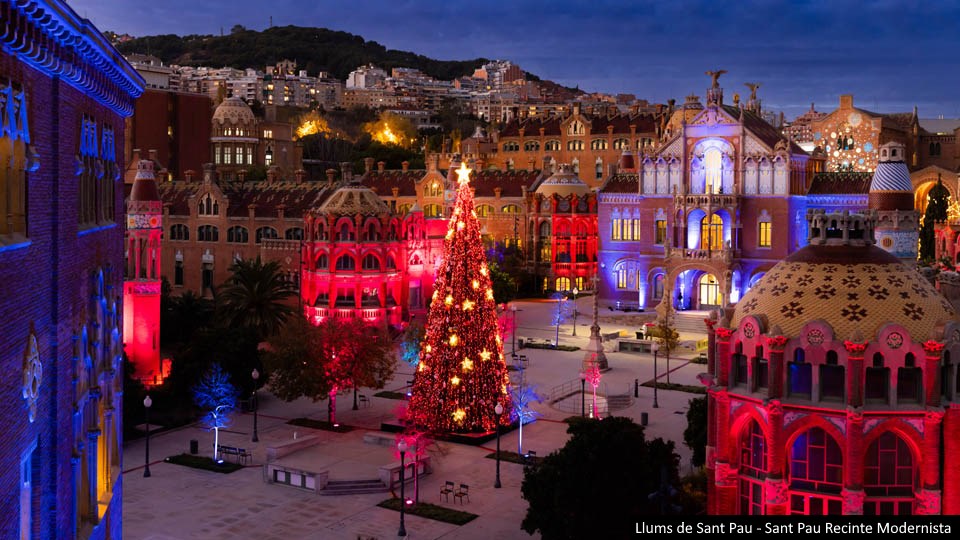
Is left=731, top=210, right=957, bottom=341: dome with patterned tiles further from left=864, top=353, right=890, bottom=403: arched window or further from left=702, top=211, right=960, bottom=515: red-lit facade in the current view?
left=864, top=353, right=890, bottom=403: arched window

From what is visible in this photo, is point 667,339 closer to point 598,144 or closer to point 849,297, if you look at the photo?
point 849,297

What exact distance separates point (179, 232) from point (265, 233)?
8.98 metres

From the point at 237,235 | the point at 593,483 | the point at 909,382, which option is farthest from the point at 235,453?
the point at 237,235

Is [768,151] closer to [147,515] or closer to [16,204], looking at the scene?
[147,515]

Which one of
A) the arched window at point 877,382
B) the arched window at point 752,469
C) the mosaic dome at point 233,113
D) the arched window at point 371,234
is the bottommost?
the arched window at point 752,469

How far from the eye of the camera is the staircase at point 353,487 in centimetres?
3650

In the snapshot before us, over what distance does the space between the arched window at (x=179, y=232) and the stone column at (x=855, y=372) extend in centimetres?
6840

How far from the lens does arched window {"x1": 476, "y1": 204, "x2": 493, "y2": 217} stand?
319ft

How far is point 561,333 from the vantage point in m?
71.1

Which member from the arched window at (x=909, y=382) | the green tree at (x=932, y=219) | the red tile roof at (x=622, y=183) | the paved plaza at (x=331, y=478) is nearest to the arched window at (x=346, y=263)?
the paved plaza at (x=331, y=478)

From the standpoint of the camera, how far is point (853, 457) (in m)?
22.9

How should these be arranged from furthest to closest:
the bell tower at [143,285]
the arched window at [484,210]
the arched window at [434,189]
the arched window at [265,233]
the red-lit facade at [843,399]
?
the arched window at [434,189] → the arched window at [484,210] → the arched window at [265,233] → the bell tower at [143,285] → the red-lit facade at [843,399]

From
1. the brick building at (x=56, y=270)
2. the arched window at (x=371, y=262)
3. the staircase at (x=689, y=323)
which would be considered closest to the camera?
the brick building at (x=56, y=270)

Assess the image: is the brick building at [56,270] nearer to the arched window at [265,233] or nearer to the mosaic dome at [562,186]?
the arched window at [265,233]
